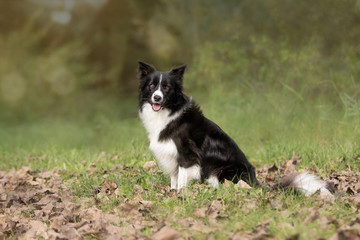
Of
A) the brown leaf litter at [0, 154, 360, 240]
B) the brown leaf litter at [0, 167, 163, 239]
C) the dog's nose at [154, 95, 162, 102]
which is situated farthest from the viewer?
the dog's nose at [154, 95, 162, 102]

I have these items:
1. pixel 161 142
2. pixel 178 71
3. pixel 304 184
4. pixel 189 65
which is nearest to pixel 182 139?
pixel 161 142

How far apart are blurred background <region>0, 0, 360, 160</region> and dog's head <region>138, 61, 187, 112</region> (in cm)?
273

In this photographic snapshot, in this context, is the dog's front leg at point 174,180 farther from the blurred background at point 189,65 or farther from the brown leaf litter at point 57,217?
the blurred background at point 189,65

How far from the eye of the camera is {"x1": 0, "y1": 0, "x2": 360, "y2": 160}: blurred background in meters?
8.16

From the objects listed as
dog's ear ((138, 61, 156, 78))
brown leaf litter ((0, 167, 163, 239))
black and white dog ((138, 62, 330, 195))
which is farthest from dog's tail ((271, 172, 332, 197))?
dog's ear ((138, 61, 156, 78))

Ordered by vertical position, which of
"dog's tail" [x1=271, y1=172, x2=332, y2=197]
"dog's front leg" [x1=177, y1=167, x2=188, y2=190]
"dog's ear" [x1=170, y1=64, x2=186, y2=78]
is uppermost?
"dog's ear" [x1=170, y1=64, x2=186, y2=78]

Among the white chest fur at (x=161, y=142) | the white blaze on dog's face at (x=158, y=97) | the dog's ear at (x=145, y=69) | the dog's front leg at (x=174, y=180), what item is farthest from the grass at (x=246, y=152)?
the dog's ear at (x=145, y=69)

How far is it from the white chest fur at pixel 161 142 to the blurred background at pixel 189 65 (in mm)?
2643

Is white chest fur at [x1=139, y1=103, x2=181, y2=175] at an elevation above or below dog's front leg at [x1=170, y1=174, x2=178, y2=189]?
above

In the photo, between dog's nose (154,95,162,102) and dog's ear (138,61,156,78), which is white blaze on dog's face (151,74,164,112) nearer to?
dog's nose (154,95,162,102)

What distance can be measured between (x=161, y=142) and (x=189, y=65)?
6.71 m

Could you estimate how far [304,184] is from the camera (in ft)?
13.7

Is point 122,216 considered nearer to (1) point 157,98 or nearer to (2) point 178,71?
(1) point 157,98

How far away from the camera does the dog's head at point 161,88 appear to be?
476 centimetres
